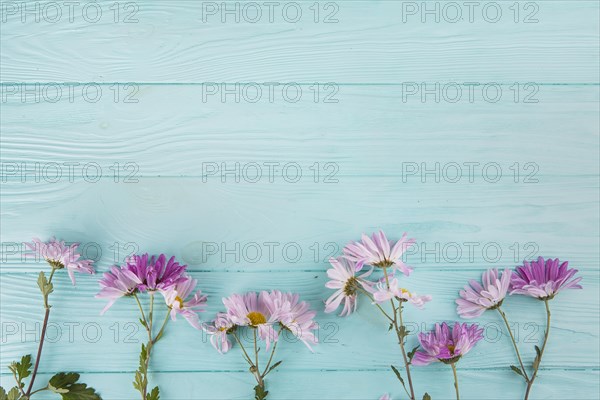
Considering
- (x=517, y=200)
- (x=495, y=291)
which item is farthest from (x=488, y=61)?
(x=495, y=291)

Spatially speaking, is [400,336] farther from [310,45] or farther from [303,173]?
[310,45]

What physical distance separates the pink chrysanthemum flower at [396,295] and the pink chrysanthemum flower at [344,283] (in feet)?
0.10

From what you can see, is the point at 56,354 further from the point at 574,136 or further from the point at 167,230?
the point at 574,136

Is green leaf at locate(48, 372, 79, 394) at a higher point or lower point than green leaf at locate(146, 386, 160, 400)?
higher

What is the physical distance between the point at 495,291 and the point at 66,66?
2.58ft

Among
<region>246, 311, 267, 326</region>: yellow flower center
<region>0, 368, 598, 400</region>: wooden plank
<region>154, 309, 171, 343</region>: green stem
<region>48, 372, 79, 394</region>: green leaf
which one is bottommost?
<region>0, 368, 598, 400</region>: wooden plank

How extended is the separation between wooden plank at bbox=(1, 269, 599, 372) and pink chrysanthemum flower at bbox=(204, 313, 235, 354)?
24mm

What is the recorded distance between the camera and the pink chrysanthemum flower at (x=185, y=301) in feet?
2.77

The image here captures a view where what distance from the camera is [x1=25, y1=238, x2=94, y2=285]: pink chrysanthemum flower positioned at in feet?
2.82

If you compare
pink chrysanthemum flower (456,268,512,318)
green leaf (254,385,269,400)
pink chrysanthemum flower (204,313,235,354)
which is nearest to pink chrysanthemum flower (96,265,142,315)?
pink chrysanthemum flower (204,313,235,354)

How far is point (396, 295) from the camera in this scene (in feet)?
2.72

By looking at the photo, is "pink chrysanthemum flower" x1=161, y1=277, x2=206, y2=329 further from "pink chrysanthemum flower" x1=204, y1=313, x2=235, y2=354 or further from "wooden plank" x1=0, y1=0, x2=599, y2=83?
"wooden plank" x1=0, y1=0, x2=599, y2=83

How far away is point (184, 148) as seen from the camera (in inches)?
36.0

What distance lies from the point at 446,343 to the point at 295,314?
24 centimetres
